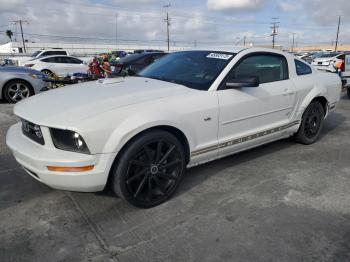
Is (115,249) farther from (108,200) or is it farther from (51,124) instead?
(51,124)

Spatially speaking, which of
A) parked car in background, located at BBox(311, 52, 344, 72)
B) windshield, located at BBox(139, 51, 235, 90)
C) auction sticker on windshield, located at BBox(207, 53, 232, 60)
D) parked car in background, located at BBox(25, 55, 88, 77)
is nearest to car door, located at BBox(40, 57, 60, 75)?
parked car in background, located at BBox(25, 55, 88, 77)

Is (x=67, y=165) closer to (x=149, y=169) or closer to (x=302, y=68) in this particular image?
(x=149, y=169)

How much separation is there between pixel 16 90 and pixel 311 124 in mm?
7040

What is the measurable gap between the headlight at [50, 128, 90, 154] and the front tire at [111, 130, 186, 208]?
1.10ft

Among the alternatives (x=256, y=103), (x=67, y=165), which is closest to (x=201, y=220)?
(x=67, y=165)

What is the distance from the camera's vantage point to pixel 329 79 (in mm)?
5043

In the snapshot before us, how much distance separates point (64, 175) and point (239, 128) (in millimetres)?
1950

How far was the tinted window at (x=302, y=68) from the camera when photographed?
4555mm

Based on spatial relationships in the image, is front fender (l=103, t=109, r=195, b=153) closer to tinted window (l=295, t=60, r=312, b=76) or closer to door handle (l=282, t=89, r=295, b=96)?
door handle (l=282, t=89, r=295, b=96)

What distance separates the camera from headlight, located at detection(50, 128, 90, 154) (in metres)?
2.60

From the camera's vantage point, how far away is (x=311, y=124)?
4.85 m

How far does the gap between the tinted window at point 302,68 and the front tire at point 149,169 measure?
7.91 feet

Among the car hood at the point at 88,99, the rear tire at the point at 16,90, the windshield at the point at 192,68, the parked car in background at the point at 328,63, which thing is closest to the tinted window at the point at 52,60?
the rear tire at the point at 16,90

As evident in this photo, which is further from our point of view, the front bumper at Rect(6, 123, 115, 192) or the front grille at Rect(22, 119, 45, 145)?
the front grille at Rect(22, 119, 45, 145)
